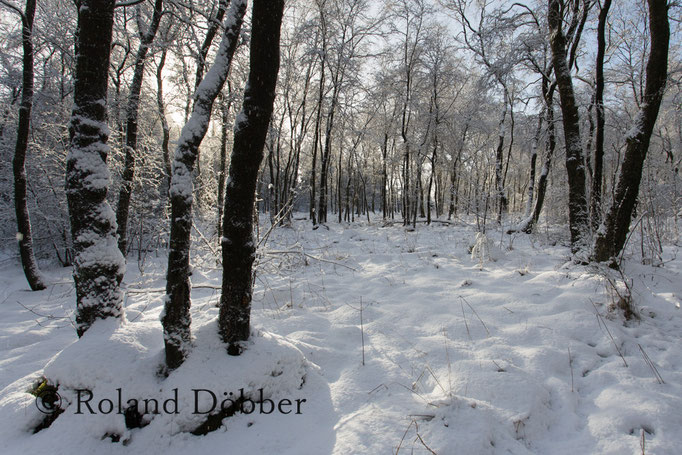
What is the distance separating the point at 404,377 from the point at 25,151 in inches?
352

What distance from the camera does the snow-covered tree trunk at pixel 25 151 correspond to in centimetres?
595

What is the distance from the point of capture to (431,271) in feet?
17.4

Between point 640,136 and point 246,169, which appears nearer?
point 246,169

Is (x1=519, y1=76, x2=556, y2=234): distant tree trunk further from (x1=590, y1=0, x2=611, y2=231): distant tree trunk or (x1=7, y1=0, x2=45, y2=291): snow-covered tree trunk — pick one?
(x1=7, y1=0, x2=45, y2=291): snow-covered tree trunk

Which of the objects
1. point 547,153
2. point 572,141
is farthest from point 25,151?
point 547,153

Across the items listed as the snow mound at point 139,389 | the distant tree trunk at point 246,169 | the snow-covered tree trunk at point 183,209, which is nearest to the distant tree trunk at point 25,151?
the snow mound at point 139,389

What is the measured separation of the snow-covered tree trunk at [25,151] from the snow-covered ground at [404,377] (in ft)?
13.1

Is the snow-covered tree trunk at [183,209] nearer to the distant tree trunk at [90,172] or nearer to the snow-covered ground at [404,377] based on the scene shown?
the snow-covered ground at [404,377]

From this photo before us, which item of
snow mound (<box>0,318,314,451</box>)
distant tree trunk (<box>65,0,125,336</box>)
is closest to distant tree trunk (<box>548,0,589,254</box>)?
snow mound (<box>0,318,314,451</box>)

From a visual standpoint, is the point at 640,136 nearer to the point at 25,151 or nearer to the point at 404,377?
the point at 404,377

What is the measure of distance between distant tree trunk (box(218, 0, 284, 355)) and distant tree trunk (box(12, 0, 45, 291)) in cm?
721

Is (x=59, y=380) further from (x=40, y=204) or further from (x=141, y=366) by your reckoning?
(x=40, y=204)

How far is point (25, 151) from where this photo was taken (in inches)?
252

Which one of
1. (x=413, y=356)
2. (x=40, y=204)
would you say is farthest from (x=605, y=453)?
(x=40, y=204)
